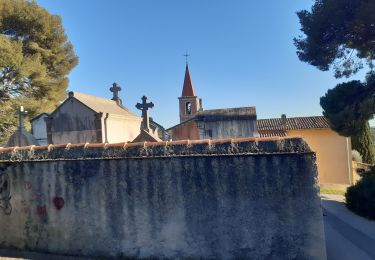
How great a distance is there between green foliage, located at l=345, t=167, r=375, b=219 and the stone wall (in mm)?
6109

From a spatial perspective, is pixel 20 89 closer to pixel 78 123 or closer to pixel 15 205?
pixel 78 123

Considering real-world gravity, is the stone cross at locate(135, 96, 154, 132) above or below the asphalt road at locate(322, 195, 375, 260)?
above

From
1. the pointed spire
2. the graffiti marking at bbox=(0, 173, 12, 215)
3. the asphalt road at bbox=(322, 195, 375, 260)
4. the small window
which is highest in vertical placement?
the pointed spire

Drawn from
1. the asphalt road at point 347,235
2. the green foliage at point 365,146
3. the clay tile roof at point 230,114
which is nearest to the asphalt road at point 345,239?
the asphalt road at point 347,235

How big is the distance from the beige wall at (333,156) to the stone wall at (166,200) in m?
19.5

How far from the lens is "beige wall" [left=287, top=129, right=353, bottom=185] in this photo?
2222 cm

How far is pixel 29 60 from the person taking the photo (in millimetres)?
19609

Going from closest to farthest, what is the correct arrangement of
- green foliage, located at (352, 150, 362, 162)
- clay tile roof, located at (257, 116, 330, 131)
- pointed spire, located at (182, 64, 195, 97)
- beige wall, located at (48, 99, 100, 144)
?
beige wall, located at (48, 99, 100, 144)
green foliage, located at (352, 150, 362, 162)
clay tile roof, located at (257, 116, 330, 131)
pointed spire, located at (182, 64, 195, 97)

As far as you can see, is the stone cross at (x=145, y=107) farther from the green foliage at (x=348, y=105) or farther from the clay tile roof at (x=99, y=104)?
the green foliage at (x=348, y=105)

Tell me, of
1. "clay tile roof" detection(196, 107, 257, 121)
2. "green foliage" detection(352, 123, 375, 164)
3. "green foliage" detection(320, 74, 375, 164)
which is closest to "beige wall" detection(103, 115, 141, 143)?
"clay tile roof" detection(196, 107, 257, 121)

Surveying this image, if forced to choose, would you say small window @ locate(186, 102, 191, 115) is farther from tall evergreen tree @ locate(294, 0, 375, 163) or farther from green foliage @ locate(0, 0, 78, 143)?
tall evergreen tree @ locate(294, 0, 375, 163)

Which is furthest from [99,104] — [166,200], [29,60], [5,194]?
[29,60]

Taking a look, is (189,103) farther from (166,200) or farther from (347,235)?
(166,200)

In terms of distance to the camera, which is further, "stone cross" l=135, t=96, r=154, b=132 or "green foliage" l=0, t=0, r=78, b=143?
"green foliage" l=0, t=0, r=78, b=143
